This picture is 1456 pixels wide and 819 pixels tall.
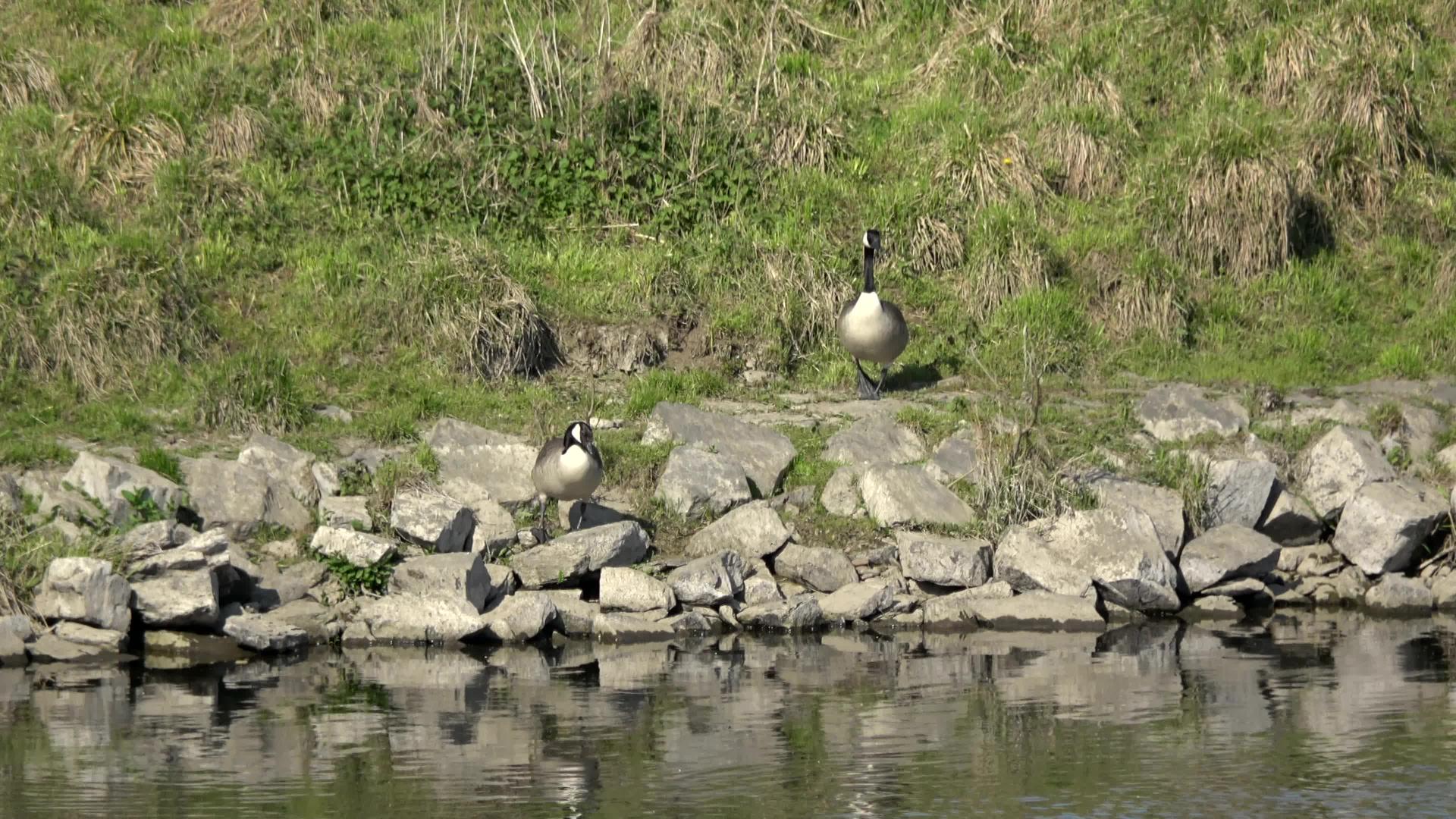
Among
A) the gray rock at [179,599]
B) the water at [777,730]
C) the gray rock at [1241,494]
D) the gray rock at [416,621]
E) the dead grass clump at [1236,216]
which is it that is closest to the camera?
the water at [777,730]

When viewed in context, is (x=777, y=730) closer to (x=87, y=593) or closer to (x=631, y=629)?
(x=631, y=629)

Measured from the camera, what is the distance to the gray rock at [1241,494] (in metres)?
12.9

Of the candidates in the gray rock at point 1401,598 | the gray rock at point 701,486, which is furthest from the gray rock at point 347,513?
the gray rock at point 1401,598

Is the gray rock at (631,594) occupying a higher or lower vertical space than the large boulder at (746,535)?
lower

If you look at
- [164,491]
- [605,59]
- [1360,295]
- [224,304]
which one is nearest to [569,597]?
[164,491]

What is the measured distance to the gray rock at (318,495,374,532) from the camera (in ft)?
40.5

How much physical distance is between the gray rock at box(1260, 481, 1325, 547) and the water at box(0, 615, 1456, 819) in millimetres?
1246

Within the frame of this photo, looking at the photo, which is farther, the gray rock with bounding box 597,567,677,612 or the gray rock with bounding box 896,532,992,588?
the gray rock with bounding box 896,532,992,588

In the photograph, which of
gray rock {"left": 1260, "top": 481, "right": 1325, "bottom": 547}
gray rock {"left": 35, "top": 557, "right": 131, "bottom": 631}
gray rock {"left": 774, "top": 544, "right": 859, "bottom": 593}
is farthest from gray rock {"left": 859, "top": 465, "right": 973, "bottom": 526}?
gray rock {"left": 35, "top": 557, "right": 131, "bottom": 631}

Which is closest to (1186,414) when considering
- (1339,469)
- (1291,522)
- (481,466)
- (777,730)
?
(1339,469)

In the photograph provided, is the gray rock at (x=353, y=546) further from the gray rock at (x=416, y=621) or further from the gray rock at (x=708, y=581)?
the gray rock at (x=708, y=581)

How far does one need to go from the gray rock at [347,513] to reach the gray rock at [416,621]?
0.88 metres

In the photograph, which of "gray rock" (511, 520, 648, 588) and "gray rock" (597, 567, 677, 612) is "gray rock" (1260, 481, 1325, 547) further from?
"gray rock" (511, 520, 648, 588)

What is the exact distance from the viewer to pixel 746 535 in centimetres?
1235
